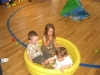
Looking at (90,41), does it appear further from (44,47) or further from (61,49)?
(61,49)

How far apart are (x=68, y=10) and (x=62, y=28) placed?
3.33ft

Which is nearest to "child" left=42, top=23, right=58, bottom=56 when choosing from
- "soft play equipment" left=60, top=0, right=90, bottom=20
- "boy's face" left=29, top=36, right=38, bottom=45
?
"boy's face" left=29, top=36, right=38, bottom=45

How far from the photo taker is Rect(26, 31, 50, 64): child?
74.9 inches

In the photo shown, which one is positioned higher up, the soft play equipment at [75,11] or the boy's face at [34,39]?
the boy's face at [34,39]

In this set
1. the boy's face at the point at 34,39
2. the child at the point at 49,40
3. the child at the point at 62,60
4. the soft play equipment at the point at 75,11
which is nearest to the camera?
the child at the point at 62,60

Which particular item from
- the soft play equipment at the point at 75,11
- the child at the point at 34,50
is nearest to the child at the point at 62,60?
the child at the point at 34,50

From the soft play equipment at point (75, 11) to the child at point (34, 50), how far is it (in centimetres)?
253

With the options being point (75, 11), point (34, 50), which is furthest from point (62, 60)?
point (75, 11)

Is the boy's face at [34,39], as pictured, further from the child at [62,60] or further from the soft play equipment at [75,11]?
the soft play equipment at [75,11]

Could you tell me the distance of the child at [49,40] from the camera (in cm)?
203

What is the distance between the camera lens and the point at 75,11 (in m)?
4.29

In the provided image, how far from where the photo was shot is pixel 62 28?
11.9ft

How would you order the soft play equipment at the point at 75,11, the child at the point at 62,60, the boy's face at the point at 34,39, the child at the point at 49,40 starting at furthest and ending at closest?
the soft play equipment at the point at 75,11 < the child at the point at 49,40 < the boy's face at the point at 34,39 < the child at the point at 62,60

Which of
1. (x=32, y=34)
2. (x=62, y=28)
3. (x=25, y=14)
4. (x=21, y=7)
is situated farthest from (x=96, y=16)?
(x=32, y=34)
